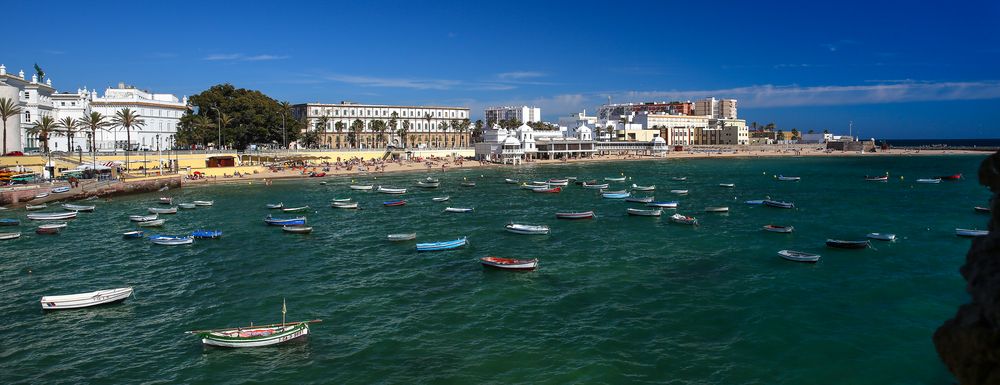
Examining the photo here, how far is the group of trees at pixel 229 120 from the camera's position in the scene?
131000 millimetres

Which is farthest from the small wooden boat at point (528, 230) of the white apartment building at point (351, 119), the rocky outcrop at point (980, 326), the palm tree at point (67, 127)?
the white apartment building at point (351, 119)

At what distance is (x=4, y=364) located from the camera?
2903 cm

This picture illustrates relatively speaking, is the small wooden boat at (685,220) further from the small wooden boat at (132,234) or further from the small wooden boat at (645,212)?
the small wooden boat at (132,234)

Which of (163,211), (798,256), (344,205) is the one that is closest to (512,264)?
(798,256)

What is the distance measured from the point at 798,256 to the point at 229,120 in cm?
11541

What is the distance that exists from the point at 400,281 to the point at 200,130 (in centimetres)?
10172

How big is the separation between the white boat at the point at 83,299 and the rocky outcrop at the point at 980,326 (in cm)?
4131

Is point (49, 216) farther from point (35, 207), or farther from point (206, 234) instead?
point (206, 234)

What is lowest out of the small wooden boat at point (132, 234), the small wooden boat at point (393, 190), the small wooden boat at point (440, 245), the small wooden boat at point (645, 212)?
the small wooden boat at point (440, 245)

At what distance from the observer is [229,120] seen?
427 feet

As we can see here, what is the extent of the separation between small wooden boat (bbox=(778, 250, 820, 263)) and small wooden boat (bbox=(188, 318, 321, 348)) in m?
35.8

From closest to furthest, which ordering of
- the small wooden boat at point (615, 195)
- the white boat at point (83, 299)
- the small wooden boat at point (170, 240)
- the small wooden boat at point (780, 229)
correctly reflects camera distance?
the white boat at point (83, 299), the small wooden boat at point (170, 240), the small wooden boat at point (780, 229), the small wooden boat at point (615, 195)

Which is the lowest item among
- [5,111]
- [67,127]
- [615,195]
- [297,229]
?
[297,229]

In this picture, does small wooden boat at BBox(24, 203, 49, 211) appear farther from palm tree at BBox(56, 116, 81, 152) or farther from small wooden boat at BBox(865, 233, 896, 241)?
small wooden boat at BBox(865, 233, 896, 241)
